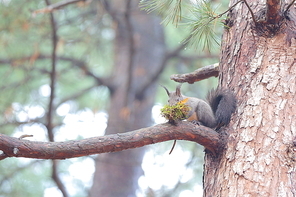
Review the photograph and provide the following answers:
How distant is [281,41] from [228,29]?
27cm

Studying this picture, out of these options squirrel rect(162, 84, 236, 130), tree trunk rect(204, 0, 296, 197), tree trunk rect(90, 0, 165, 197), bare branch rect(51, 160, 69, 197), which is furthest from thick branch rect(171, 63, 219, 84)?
tree trunk rect(90, 0, 165, 197)

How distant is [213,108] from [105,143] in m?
0.70

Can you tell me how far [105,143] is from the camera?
1.41 meters

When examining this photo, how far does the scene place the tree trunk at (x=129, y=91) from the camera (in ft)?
11.6

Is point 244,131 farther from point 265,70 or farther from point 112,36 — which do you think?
point 112,36

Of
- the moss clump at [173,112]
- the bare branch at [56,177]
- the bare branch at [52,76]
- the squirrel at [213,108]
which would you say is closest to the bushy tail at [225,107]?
the squirrel at [213,108]

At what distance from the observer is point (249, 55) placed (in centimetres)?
164

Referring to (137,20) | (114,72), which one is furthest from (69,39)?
(137,20)

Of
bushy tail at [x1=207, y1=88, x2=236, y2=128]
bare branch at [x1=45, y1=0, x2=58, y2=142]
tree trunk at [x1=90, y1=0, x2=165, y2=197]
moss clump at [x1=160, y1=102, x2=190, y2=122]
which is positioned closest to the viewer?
moss clump at [x1=160, y1=102, x2=190, y2=122]

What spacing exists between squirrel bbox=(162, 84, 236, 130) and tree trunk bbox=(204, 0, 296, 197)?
34 millimetres

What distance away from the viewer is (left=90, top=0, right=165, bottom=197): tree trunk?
3529 millimetres

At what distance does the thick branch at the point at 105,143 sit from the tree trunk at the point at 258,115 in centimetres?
12

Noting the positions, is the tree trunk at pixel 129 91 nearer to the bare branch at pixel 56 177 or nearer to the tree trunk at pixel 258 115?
the bare branch at pixel 56 177

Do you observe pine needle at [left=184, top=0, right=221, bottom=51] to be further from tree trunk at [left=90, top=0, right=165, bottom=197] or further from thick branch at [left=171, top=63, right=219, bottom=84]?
tree trunk at [left=90, top=0, right=165, bottom=197]
